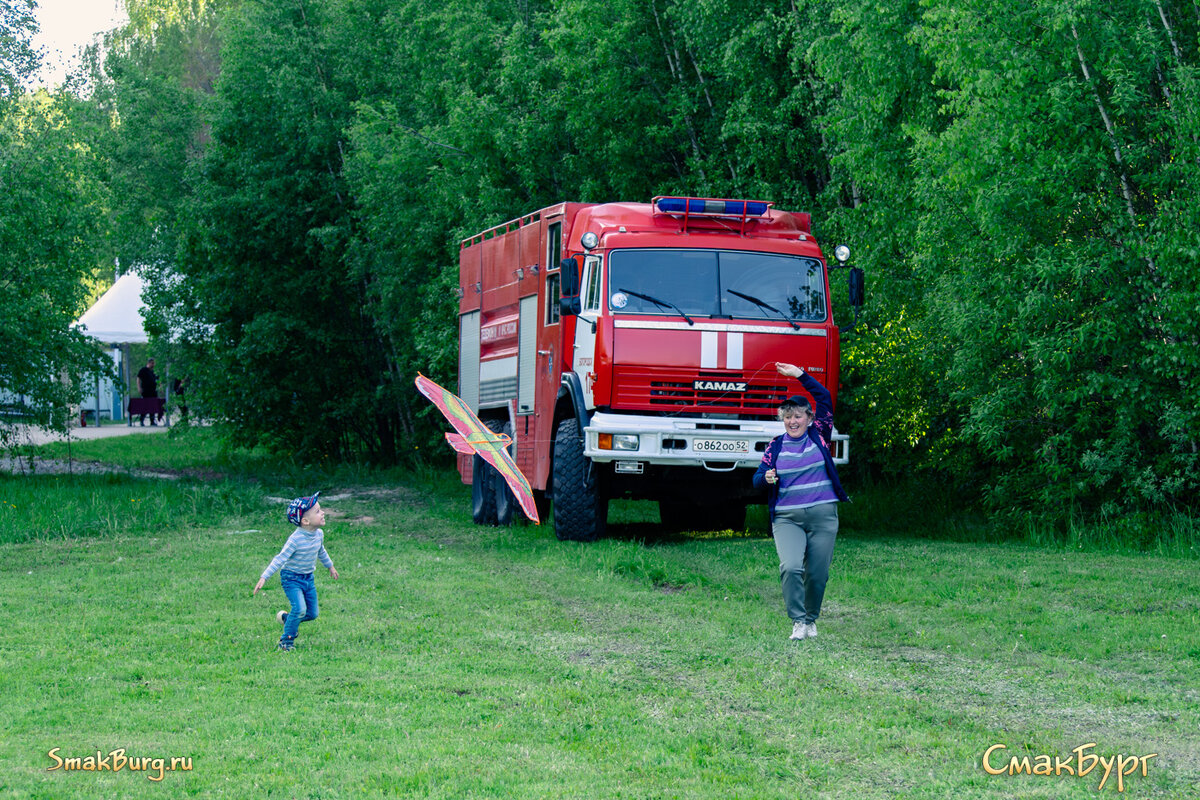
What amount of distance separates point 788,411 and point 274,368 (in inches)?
843

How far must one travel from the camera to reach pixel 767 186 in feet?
64.7

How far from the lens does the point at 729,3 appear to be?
1989cm

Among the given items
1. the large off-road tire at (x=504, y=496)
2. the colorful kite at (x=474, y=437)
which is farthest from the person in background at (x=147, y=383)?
the large off-road tire at (x=504, y=496)

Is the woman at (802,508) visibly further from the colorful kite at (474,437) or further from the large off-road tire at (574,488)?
the colorful kite at (474,437)

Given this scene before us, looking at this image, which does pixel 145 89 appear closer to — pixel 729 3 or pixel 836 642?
pixel 729 3

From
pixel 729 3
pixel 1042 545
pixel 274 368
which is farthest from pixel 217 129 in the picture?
pixel 1042 545

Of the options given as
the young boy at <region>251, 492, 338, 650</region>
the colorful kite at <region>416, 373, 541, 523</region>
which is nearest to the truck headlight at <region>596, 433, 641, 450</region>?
the colorful kite at <region>416, 373, 541, 523</region>

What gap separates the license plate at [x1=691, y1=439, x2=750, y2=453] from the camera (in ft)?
45.6

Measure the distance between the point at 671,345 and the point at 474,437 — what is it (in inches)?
165

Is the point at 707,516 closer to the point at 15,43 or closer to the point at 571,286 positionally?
the point at 571,286

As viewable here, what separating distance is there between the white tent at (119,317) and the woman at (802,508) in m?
35.2

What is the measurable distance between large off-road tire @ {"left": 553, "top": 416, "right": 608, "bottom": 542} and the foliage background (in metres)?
4.17

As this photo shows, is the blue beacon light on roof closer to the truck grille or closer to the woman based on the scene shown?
the truck grille

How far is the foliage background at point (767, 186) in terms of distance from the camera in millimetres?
14398
